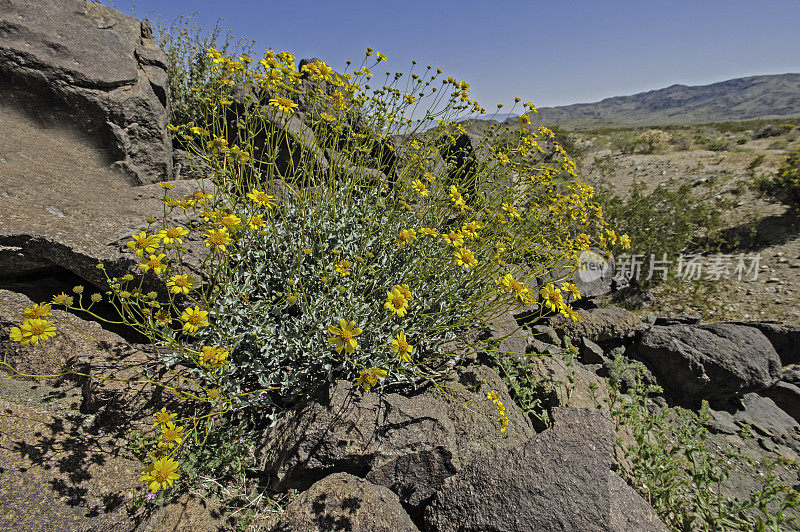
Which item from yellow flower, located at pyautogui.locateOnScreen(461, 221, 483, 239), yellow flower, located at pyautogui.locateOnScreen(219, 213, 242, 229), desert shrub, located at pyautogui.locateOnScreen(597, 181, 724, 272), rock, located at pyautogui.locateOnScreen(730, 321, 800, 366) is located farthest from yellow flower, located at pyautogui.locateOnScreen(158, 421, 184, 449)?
desert shrub, located at pyautogui.locateOnScreen(597, 181, 724, 272)

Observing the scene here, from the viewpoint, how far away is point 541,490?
2029mm

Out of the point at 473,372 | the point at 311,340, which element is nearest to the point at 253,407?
the point at 311,340

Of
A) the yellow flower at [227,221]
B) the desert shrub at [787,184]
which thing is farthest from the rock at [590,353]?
the desert shrub at [787,184]

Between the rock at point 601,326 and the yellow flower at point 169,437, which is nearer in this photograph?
the yellow flower at point 169,437

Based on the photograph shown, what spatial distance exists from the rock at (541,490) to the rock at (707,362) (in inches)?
86.6

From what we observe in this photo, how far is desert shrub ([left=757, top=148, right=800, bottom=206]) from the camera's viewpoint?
741 centimetres

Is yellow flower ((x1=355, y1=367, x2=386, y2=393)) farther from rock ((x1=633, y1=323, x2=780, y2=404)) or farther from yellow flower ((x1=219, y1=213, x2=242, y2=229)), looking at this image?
rock ((x1=633, y1=323, x2=780, y2=404))

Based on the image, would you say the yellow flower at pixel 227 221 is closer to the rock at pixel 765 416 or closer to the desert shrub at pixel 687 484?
the desert shrub at pixel 687 484

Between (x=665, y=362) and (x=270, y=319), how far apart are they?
13.3 ft

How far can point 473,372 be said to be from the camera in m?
2.79

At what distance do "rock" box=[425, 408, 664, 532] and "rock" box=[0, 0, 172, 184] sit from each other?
4.39 metres

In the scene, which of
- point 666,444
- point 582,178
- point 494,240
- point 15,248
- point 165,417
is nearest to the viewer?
point 165,417

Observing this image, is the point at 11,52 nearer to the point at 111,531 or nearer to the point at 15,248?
the point at 15,248

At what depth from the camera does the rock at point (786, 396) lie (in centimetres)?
403
